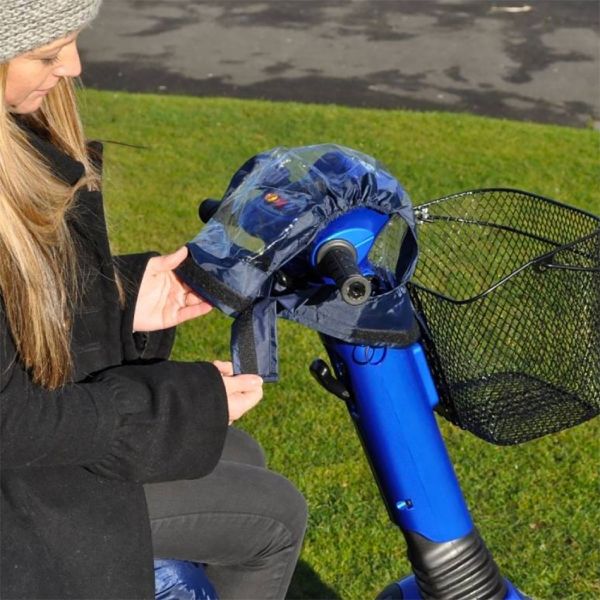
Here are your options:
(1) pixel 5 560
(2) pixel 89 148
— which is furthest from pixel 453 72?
(1) pixel 5 560

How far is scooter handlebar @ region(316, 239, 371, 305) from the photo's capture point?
4.96 feet

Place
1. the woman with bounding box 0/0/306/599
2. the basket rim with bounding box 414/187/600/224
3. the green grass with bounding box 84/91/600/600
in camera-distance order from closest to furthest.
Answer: the woman with bounding box 0/0/306/599 → the basket rim with bounding box 414/187/600/224 → the green grass with bounding box 84/91/600/600

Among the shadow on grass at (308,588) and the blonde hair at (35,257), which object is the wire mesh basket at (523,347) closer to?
the blonde hair at (35,257)

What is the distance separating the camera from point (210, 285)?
1.69 metres

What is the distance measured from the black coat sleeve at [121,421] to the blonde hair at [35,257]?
4 cm

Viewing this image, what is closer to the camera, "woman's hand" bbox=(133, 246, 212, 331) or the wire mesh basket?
the wire mesh basket

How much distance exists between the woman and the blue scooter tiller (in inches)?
7.2

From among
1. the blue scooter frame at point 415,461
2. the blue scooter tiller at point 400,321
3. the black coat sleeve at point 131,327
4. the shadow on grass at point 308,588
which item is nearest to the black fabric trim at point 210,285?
the blue scooter tiller at point 400,321

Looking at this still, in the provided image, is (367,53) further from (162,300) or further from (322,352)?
(162,300)

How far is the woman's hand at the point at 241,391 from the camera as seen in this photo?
1795 millimetres

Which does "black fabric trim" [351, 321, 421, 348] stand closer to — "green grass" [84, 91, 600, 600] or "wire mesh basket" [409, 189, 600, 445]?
"wire mesh basket" [409, 189, 600, 445]

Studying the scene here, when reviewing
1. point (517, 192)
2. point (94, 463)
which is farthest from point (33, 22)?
point (517, 192)

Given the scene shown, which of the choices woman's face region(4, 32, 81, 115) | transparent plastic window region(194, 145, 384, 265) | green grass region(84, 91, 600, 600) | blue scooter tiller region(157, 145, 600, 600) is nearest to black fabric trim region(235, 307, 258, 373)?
blue scooter tiller region(157, 145, 600, 600)

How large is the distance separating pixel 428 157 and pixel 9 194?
5192 millimetres
